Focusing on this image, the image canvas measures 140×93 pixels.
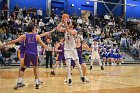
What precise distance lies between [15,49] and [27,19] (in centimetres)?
534

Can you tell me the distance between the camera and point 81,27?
29.6 metres

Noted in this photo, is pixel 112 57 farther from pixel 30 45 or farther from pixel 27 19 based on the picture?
pixel 30 45

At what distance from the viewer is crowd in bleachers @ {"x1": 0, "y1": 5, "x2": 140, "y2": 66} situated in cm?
2448

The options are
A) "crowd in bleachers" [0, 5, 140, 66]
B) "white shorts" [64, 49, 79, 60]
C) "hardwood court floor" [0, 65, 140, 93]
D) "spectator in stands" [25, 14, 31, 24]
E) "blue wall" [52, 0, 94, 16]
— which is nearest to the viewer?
"hardwood court floor" [0, 65, 140, 93]

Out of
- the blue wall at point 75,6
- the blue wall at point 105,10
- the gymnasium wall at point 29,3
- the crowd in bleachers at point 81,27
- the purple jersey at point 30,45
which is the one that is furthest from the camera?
the blue wall at point 105,10

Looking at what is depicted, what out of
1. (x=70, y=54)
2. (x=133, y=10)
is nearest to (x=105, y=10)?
(x=133, y=10)

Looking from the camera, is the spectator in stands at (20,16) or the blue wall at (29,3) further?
the blue wall at (29,3)

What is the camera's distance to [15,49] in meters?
21.5

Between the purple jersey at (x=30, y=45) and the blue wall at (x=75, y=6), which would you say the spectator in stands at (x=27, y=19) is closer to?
the blue wall at (x=75, y=6)

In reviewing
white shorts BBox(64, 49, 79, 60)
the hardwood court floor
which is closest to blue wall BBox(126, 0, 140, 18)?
the hardwood court floor

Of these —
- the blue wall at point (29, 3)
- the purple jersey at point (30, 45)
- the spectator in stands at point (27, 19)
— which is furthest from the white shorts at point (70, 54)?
the blue wall at point (29, 3)

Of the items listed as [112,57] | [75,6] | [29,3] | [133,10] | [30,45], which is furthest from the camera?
[133,10]

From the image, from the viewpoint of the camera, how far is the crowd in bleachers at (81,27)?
80.3 ft

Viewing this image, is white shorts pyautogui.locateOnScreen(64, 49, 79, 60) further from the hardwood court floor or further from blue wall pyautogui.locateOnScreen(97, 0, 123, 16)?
blue wall pyautogui.locateOnScreen(97, 0, 123, 16)
